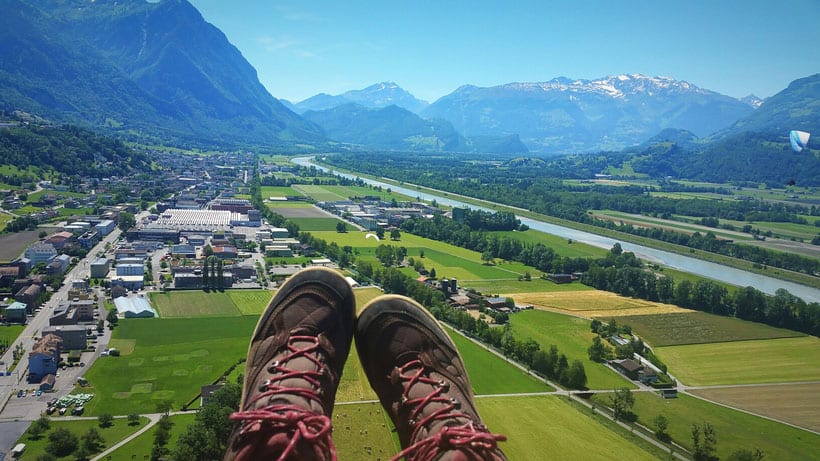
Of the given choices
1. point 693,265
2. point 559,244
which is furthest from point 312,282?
point 559,244

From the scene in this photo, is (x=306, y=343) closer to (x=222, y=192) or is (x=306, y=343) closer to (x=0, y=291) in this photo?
(x=0, y=291)

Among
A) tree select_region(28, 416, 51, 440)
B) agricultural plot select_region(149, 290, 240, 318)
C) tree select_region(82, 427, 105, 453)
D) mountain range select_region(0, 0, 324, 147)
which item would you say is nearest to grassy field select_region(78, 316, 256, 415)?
agricultural plot select_region(149, 290, 240, 318)

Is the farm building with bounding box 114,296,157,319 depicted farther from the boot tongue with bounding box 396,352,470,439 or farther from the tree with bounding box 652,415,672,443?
the boot tongue with bounding box 396,352,470,439

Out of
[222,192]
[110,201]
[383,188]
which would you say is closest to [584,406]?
[110,201]

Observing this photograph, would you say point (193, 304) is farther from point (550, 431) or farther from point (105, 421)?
point (550, 431)

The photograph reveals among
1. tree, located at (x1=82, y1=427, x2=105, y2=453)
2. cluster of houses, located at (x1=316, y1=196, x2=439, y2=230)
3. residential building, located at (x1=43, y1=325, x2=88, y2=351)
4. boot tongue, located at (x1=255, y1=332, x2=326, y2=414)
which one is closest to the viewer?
Result: boot tongue, located at (x1=255, y1=332, x2=326, y2=414)

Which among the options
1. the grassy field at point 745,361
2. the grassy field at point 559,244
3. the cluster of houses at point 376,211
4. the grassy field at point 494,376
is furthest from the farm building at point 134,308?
the grassy field at point 559,244
